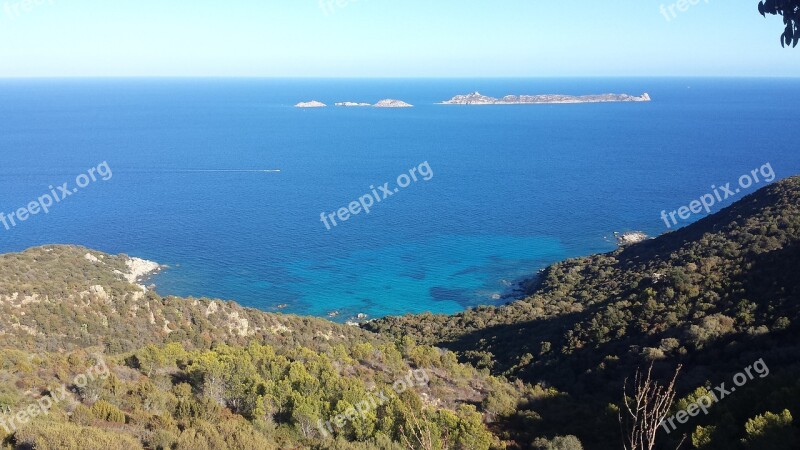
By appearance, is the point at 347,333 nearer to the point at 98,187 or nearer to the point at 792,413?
the point at 792,413

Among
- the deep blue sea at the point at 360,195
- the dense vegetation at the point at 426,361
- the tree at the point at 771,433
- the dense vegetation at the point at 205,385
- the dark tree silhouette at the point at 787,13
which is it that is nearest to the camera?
the dark tree silhouette at the point at 787,13

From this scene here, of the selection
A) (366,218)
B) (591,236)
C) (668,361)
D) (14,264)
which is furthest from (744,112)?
(14,264)

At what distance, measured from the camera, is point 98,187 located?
3199 inches

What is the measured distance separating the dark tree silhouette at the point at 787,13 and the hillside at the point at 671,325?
9.28 m
